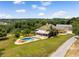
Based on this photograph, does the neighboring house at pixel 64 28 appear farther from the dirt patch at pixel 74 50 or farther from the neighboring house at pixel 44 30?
the dirt patch at pixel 74 50

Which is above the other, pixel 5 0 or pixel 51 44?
pixel 5 0

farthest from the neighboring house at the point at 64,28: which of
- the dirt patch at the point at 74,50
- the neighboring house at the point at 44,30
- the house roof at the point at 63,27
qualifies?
the dirt patch at the point at 74,50

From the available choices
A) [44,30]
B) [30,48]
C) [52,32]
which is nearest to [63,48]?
[52,32]

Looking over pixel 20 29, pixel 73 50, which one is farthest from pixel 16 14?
pixel 73 50

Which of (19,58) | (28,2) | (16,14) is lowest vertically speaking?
(19,58)

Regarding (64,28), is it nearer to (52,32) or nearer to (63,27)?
(63,27)

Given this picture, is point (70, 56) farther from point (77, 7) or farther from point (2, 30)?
point (2, 30)
